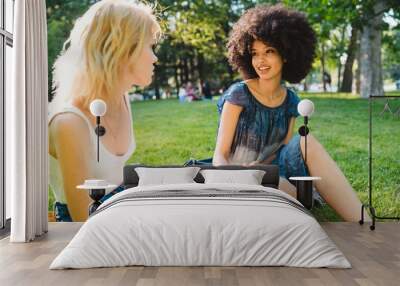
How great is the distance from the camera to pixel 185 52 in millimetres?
Answer: 7094

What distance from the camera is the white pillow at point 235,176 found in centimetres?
614

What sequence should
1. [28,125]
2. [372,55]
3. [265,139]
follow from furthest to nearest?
[372,55], [265,139], [28,125]

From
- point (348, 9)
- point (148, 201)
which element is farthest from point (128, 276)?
point (348, 9)

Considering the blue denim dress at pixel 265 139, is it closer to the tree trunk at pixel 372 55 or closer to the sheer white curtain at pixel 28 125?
the tree trunk at pixel 372 55

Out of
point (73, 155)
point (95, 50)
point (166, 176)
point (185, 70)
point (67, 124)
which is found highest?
point (95, 50)

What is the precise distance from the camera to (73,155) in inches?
268

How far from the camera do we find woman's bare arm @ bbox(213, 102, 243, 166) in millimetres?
6781

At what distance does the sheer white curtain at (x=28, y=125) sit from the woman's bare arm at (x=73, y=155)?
82cm

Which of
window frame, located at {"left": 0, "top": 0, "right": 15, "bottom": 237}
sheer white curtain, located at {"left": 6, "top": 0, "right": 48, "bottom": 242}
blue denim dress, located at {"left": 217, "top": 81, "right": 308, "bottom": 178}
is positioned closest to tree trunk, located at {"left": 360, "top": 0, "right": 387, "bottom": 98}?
blue denim dress, located at {"left": 217, "top": 81, "right": 308, "bottom": 178}

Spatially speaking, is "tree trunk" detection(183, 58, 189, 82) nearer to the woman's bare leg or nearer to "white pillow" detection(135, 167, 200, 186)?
"white pillow" detection(135, 167, 200, 186)

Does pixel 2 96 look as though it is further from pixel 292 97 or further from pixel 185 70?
pixel 292 97

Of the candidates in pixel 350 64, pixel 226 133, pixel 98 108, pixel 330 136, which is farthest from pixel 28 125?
pixel 350 64

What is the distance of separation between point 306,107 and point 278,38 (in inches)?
31.2

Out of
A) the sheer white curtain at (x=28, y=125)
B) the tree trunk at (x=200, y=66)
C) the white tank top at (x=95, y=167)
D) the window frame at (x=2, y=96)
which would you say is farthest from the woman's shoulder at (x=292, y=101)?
the window frame at (x=2, y=96)
